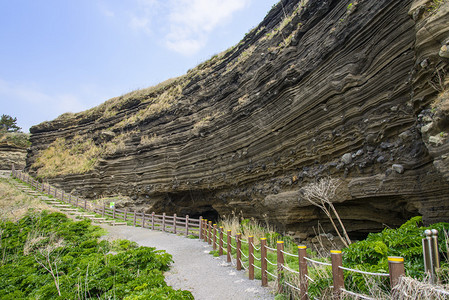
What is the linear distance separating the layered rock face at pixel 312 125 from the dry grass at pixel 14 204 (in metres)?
5.89

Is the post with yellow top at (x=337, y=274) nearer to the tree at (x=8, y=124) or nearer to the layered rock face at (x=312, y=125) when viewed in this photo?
the layered rock face at (x=312, y=125)

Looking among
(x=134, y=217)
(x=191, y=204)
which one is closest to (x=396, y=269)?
(x=191, y=204)

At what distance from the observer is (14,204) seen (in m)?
21.2

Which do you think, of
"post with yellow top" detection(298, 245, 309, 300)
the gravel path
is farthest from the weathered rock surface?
"post with yellow top" detection(298, 245, 309, 300)

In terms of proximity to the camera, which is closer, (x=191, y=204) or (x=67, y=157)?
(x=191, y=204)

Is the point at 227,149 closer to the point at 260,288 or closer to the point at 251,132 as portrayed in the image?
the point at 251,132

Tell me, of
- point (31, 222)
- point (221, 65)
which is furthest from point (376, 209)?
point (31, 222)

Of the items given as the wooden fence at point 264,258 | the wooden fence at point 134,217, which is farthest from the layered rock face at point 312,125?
the wooden fence at point 264,258

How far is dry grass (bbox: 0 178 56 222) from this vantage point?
17866mm

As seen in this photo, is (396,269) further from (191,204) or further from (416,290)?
(191,204)

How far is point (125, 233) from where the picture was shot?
15.5 meters

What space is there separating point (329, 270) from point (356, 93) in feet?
19.8

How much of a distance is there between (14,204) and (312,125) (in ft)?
76.5

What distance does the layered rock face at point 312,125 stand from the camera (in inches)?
255
